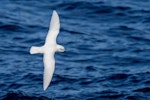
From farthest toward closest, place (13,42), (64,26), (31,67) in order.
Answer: (64,26)
(13,42)
(31,67)

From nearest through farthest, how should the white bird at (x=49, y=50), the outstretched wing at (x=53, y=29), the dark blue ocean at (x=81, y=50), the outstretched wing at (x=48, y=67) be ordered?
the outstretched wing at (x=48, y=67) < the white bird at (x=49, y=50) < the outstretched wing at (x=53, y=29) < the dark blue ocean at (x=81, y=50)

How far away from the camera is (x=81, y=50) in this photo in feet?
54.4

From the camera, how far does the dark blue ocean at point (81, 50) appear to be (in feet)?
47.1

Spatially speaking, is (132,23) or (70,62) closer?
(70,62)

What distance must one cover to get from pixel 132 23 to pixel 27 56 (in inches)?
148

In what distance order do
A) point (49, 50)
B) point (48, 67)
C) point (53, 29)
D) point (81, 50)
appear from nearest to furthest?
point (48, 67)
point (49, 50)
point (53, 29)
point (81, 50)

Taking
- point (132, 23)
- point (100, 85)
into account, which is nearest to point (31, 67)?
point (100, 85)

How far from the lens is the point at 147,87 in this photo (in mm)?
14445

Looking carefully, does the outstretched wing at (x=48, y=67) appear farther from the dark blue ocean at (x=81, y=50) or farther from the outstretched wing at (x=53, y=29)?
the dark blue ocean at (x=81, y=50)

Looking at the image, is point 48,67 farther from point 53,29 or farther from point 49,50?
point 53,29

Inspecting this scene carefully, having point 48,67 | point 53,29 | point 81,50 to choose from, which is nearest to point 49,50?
point 48,67

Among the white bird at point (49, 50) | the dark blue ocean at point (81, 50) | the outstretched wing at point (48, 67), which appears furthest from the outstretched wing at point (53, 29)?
the dark blue ocean at point (81, 50)

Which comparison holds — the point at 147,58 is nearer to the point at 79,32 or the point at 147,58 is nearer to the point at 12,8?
the point at 79,32

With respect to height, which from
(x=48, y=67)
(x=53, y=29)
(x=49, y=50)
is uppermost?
(x=53, y=29)
